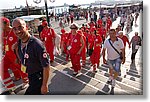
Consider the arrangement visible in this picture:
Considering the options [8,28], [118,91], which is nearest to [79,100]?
[118,91]

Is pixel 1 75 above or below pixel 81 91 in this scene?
above

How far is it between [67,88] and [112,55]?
75cm

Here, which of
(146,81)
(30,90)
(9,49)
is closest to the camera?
(30,90)

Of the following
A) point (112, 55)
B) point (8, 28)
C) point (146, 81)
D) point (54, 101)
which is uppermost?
point (8, 28)

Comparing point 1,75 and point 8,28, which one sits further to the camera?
point 8,28

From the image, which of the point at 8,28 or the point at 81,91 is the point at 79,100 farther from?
the point at 8,28

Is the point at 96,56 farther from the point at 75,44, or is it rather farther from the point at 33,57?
the point at 33,57

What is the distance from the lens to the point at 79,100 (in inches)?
105

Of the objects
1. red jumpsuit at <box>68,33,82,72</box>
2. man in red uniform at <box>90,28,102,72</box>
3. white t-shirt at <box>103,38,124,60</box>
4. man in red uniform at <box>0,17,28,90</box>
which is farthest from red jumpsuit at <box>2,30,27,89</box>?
man in red uniform at <box>90,28,102,72</box>

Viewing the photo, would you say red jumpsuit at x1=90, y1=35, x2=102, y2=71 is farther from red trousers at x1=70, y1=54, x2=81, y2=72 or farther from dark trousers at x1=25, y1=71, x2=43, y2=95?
dark trousers at x1=25, y1=71, x2=43, y2=95

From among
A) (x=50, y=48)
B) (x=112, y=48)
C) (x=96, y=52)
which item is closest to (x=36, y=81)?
(x=112, y=48)

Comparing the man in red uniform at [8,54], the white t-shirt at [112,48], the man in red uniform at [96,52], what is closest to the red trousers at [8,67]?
the man in red uniform at [8,54]

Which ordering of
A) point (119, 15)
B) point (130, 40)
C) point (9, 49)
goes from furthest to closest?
point (119, 15), point (130, 40), point (9, 49)

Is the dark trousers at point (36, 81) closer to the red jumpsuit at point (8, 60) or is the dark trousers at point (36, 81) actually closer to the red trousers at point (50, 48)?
the red jumpsuit at point (8, 60)
